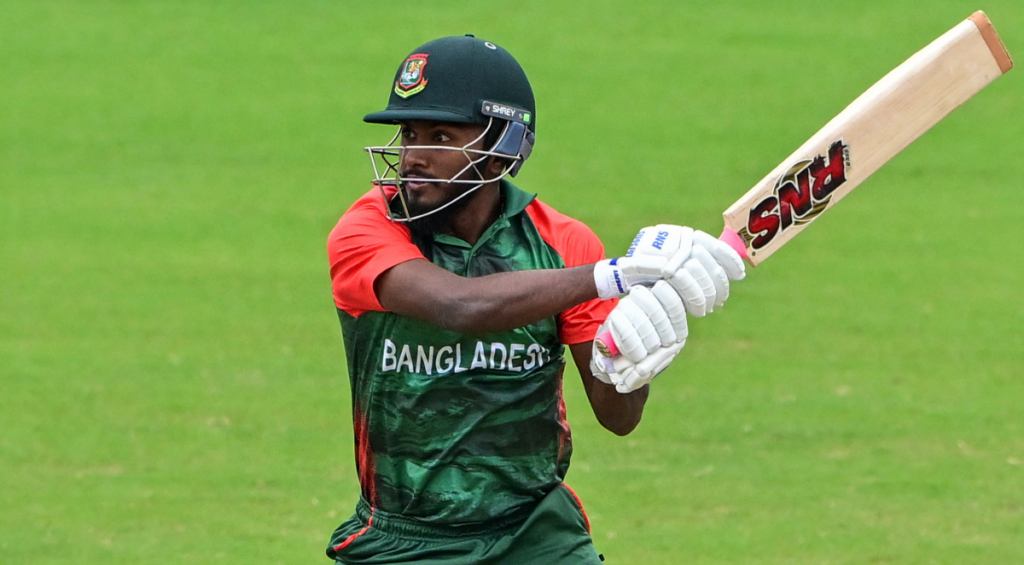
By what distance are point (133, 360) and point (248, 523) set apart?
8.14ft

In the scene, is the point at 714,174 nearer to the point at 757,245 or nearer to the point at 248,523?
the point at 248,523

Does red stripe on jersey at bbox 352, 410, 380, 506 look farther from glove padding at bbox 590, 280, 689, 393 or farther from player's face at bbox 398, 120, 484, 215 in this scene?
glove padding at bbox 590, 280, 689, 393

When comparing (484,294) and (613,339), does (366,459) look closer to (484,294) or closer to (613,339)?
(484,294)

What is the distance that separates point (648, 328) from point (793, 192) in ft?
1.80

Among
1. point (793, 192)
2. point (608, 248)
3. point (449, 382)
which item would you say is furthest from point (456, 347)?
point (608, 248)

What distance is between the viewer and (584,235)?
161 inches

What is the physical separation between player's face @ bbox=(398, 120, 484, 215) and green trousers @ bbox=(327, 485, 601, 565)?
2.64 feet

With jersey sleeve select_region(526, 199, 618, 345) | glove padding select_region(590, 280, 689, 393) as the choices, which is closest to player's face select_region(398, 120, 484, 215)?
jersey sleeve select_region(526, 199, 618, 345)

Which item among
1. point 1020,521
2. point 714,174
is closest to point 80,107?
point 714,174

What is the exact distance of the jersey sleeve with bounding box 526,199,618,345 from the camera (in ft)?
13.1

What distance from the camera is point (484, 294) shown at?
3625 millimetres

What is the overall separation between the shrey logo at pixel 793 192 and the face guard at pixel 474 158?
26.4 inches

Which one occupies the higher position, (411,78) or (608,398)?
(411,78)

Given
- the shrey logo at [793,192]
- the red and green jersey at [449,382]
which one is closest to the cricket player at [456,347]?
the red and green jersey at [449,382]
